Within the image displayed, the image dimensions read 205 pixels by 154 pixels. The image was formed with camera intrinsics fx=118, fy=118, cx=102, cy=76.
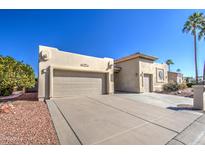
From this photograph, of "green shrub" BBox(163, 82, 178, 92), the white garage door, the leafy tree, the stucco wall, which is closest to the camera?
the leafy tree

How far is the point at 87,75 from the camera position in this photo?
10.6 metres

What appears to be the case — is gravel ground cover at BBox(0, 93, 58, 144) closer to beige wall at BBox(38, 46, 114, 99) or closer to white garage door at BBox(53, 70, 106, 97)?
beige wall at BBox(38, 46, 114, 99)

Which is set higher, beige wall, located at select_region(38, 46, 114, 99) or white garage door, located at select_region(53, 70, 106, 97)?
beige wall, located at select_region(38, 46, 114, 99)

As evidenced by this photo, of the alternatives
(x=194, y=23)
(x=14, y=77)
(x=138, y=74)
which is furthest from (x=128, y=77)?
(x=194, y=23)

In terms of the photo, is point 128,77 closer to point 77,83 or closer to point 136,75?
point 136,75

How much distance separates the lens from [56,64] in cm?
890

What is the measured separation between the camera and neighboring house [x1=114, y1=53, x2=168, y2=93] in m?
13.0

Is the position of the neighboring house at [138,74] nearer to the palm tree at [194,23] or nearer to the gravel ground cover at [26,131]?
the palm tree at [194,23]

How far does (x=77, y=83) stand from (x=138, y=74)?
673 centimetres

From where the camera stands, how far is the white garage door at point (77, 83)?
29.3 feet

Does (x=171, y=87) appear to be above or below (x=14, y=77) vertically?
below

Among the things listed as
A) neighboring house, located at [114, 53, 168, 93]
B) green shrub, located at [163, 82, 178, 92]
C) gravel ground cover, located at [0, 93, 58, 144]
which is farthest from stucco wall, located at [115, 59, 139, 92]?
gravel ground cover, located at [0, 93, 58, 144]

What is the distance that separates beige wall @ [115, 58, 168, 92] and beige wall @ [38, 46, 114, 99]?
381 centimetres
